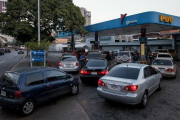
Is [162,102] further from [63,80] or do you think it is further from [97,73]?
[63,80]

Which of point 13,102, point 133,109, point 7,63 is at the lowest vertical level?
point 133,109

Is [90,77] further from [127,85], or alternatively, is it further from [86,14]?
[86,14]

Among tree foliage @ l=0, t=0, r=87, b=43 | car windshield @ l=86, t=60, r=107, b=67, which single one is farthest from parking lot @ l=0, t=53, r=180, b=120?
tree foliage @ l=0, t=0, r=87, b=43

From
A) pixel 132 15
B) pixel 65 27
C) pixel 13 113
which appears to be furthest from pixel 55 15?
pixel 13 113

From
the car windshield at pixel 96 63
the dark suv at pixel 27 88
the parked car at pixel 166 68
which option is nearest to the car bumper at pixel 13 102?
the dark suv at pixel 27 88

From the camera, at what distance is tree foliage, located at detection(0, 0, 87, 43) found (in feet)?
52.5

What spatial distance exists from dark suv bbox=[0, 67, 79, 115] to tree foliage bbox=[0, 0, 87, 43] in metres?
11.5

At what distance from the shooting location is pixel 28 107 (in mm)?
4762

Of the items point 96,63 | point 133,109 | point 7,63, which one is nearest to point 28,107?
point 133,109

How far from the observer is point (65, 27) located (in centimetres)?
1870

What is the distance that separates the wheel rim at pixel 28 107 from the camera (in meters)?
4.67

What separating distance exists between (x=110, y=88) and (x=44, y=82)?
2.47m

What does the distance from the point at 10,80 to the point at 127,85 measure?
3987mm

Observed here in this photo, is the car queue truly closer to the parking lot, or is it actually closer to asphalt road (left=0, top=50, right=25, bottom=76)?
the parking lot
